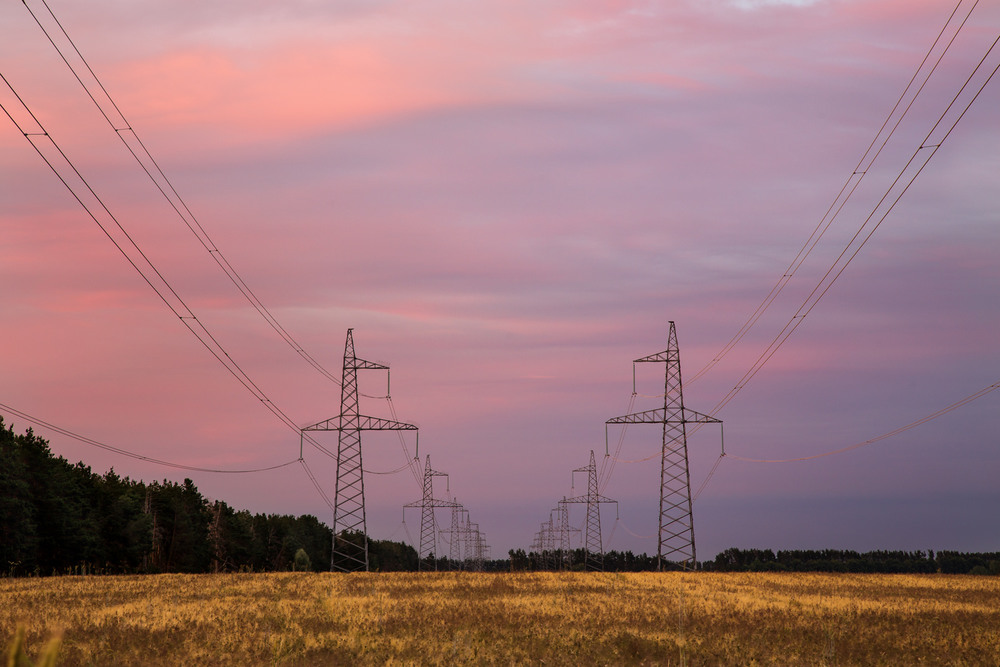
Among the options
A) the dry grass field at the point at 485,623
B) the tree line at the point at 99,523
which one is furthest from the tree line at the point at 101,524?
the dry grass field at the point at 485,623

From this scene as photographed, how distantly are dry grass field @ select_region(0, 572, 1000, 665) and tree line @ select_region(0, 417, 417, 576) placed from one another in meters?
19.6

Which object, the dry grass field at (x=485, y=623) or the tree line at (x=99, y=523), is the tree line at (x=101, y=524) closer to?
the tree line at (x=99, y=523)

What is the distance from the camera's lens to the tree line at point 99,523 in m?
80.6

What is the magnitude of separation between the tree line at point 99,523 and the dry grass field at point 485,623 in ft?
64.2

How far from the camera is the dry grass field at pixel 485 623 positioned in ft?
75.0

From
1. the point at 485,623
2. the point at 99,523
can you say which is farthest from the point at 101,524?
the point at 485,623

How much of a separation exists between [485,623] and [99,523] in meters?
82.7

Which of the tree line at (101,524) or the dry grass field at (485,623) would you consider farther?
the tree line at (101,524)

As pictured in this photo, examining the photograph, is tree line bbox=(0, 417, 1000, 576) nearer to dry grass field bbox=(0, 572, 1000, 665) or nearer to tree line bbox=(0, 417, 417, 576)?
tree line bbox=(0, 417, 417, 576)

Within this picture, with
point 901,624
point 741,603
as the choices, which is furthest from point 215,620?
point 901,624

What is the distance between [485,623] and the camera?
27.9 m

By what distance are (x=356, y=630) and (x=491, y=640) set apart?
3879mm

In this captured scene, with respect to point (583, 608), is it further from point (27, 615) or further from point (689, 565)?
point (689, 565)

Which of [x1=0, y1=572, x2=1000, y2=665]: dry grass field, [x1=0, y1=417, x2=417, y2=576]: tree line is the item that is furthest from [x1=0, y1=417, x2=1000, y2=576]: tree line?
[x1=0, y1=572, x2=1000, y2=665]: dry grass field
